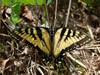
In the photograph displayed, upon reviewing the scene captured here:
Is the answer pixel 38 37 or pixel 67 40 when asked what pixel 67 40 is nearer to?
pixel 67 40

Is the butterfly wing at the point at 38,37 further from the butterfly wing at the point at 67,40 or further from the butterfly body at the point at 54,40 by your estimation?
the butterfly wing at the point at 67,40

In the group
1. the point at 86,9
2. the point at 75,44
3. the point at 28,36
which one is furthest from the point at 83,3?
the point at 28,36

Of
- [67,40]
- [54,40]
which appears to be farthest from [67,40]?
[54,40]

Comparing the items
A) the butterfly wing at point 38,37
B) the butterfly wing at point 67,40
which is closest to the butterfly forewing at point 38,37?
the butterfly wing at point 38,37

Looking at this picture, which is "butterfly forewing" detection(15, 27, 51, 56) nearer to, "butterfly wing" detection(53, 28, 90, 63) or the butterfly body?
the butterfly body

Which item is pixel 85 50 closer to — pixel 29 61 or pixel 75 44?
pixel 75 44
